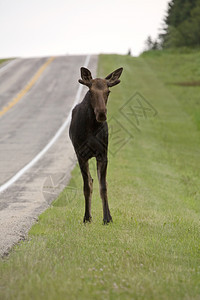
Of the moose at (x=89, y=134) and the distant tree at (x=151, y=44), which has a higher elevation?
the moose at (x=89, y=134)

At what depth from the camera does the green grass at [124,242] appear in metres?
4.45

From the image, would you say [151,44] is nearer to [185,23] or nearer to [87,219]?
[185,23]

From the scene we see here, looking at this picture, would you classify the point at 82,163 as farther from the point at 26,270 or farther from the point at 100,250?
the point at 26,270

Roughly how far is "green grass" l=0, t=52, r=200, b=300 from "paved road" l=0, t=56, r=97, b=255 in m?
0.44

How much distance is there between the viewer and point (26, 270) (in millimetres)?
4945

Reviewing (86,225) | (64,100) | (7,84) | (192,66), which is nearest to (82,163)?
(86,225)

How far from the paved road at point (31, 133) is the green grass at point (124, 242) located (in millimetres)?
439

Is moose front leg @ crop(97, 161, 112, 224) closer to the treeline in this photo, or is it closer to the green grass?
the green grass

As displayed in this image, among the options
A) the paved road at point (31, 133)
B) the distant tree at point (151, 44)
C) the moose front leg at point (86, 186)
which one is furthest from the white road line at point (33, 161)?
the distant tree at point (151, 44)

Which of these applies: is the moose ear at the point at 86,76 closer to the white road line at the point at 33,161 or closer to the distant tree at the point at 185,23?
the white road line at the point at 33,161

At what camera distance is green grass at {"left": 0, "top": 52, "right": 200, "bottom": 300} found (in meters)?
4.45

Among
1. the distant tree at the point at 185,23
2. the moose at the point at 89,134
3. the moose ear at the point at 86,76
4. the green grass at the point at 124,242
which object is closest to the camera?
the green grass at the point at 124,242

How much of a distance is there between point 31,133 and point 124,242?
15.1m

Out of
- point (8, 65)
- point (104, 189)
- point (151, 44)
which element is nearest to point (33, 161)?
point (104, 189)
